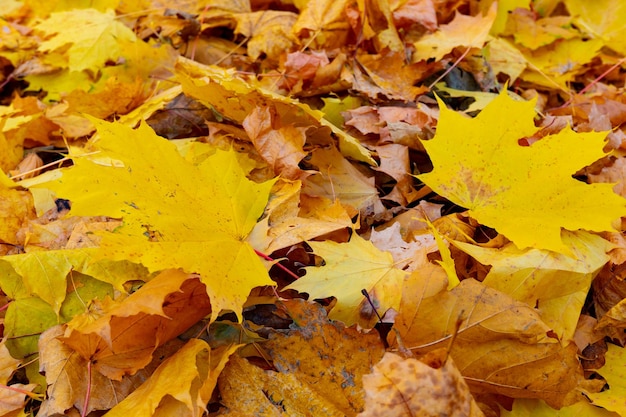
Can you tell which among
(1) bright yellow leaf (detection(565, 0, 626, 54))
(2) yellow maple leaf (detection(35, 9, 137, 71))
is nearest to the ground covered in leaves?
(2) yellow maple leaf (detection(35, 9, 137, 71))

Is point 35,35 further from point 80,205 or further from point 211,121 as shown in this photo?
point 80,205

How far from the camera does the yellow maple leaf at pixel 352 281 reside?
985 millimetres

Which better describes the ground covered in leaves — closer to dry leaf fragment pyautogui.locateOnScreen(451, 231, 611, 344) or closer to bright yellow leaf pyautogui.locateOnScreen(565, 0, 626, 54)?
dry leaf fragment pyautogui.locateOnScreen(451, 231, 611, 344)

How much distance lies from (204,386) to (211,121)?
747 millimetres

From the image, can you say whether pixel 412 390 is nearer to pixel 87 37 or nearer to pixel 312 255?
pixel 312 255

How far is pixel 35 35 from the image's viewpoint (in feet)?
6.30

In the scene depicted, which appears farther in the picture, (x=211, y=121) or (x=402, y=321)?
(x=211, y=121)

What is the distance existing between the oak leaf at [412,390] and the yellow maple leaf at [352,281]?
0.24 metres

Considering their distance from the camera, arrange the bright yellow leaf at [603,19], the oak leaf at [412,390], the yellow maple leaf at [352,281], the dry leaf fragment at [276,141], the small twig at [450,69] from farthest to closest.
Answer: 1. the bright yellow leaf at [603,19]
2. the small twig at [450,69]
3. the dry leaf fragment at [276,141]
4. the yellow maple leaf at [352,281]
5. the oak leaf at [412,390]

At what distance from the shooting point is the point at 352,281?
100cm

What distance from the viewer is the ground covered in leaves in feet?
2.97

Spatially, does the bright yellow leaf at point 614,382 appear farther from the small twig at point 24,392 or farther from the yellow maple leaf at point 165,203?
the small twig at point 24,392

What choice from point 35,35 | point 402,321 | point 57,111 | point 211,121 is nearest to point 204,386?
point 402,321

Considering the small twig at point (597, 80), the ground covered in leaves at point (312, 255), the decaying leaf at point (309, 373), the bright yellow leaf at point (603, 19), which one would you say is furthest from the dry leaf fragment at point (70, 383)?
the bright yellow leaf at point (603, 19)
